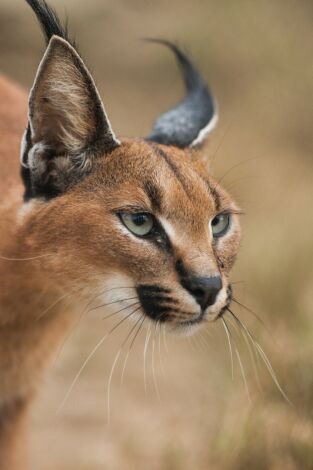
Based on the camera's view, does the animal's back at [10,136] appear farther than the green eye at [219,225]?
Yes

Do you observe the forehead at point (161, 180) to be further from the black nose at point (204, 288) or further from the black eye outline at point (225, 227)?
the black nose at point (204, 288)

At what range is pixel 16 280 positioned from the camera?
3.70 metres

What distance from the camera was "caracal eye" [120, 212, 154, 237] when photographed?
3344 mm

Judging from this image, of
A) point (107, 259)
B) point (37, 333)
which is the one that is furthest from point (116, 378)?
point (107, 259)

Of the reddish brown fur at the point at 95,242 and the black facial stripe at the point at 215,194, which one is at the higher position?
the black facial stripe at the point at 215,194

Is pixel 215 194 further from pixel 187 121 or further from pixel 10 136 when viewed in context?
pixel 10 136

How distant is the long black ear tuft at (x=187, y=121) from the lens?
13.1ft

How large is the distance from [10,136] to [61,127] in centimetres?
96

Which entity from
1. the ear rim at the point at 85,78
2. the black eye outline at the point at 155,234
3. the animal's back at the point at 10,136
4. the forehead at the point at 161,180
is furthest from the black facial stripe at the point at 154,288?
the animal's back at the point at 10,136

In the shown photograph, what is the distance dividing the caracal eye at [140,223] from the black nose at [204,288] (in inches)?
10.1

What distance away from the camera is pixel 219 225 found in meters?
3.57

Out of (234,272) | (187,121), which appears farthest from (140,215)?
(234,272)

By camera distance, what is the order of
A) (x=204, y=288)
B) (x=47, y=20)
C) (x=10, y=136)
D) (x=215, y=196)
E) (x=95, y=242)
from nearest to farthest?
(x=204, y=288)
(x=47, y=20)
(x=95, y=242)
(x=215, y=196)
(x=10, y=136)

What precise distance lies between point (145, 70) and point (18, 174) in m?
5.88
